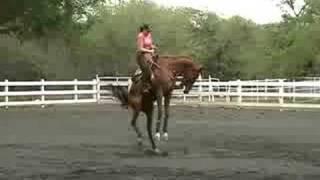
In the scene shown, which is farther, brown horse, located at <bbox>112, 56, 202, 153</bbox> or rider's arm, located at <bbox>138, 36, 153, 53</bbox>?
brown horse, located at <bbox>112, 56, 202, 153</bbox>

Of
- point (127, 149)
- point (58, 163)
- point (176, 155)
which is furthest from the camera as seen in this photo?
point (127, 149)

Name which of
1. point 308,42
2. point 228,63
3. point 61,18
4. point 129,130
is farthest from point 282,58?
point 129,130

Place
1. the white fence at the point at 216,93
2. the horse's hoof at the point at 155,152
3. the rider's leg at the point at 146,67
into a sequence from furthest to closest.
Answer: the white fence at the point at 216,93, the rider's leg at the point at 146,67, the horse's hoof at the point at 155,152

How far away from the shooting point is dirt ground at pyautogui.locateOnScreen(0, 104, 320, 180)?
9.66 m

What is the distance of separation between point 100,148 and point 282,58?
4787cm

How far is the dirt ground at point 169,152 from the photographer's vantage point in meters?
9.66

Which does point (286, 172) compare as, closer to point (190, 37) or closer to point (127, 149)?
point (127, 149)

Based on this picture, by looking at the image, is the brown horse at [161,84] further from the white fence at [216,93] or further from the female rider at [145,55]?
the white fence at [216,93]

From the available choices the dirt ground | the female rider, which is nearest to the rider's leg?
the female rider

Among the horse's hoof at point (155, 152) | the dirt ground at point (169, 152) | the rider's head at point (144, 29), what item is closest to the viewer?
the dirt ground at point (169, 152)

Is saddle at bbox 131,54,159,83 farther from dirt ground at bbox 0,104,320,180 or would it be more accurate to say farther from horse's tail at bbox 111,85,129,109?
dirt ground at bbox 0,104,320,180

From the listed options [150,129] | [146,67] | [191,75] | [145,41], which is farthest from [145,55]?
[150,129]

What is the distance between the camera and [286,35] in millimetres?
63188

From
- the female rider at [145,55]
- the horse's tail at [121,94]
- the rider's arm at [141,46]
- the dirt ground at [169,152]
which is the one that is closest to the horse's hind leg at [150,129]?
the dirt ground at [169,152]
